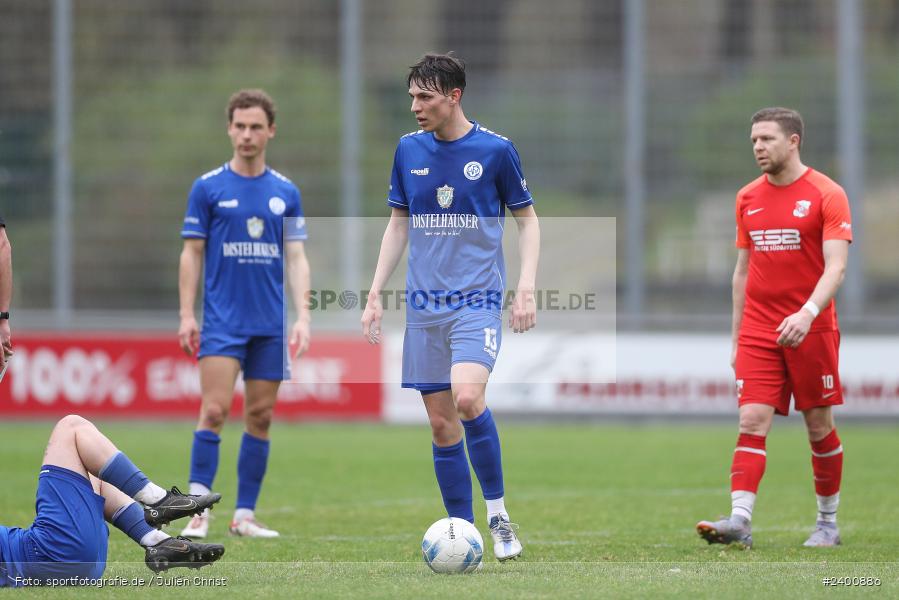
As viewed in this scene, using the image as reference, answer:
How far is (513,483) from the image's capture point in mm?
11859

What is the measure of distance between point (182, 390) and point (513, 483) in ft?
24.2

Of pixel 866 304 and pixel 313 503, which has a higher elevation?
pixel 866 304

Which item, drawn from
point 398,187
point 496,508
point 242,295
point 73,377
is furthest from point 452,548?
point 73,377

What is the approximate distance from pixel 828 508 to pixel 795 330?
1373 mm

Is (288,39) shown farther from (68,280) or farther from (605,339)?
(605,339)

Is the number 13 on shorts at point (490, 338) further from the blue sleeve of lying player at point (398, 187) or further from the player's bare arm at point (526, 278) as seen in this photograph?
the blue sleeve of lying player at point (398, 187)

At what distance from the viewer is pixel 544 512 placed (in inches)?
Answer: 382

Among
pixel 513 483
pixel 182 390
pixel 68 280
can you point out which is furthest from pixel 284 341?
pixel 68 280

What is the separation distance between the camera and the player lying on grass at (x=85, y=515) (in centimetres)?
554

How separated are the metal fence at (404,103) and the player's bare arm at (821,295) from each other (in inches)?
508

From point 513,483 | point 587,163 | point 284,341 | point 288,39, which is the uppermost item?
point 288,39

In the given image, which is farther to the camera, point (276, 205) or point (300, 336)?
point (276, 205)

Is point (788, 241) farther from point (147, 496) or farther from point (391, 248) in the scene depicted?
point (147, 496)

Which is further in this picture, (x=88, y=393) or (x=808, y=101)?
(x=808, y=101)
